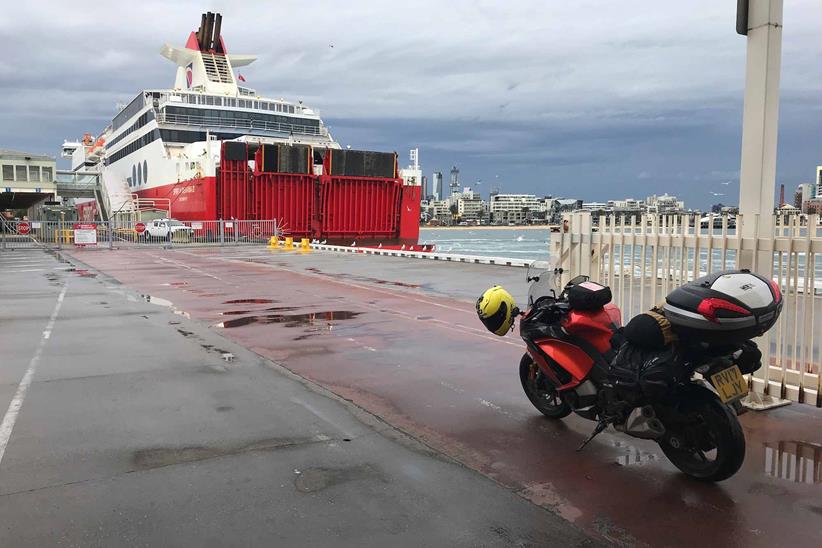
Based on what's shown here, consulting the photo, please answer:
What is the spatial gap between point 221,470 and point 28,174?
57.2 metres

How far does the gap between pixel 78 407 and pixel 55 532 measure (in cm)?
248

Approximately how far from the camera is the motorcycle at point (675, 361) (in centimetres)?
383

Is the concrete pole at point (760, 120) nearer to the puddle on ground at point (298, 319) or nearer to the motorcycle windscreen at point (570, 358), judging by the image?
the motorcycle windscreen at point (570, 358)

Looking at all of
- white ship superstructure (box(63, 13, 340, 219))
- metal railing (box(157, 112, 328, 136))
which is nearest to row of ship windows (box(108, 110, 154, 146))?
white ship superstructure (box(63, 13, 340, 219))

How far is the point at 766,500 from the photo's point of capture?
389 cm

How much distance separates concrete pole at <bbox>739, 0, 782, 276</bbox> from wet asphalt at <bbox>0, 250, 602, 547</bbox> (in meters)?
3.17

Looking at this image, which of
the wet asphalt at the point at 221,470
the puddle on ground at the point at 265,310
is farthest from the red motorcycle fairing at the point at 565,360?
the puddle on ground at the point at 265,310

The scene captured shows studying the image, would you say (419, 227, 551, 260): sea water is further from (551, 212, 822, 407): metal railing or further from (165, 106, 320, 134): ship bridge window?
(165, 106, 320, 134): ship bridge window

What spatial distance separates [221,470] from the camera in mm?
4297

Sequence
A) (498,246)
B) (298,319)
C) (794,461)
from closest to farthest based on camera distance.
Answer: (794,461) → (298,319) → (498,246)

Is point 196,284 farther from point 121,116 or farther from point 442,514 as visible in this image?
point 121,116

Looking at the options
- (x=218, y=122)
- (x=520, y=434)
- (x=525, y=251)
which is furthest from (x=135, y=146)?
(x=520, y=434)

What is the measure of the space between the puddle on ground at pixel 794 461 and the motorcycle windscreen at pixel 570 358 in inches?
51.7

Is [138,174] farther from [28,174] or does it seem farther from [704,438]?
[704,438]
